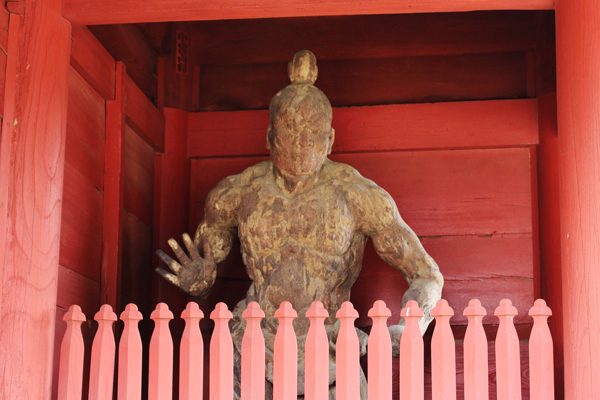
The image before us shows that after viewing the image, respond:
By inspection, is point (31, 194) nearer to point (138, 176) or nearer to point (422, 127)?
point (138, 176)

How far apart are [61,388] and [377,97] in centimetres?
197

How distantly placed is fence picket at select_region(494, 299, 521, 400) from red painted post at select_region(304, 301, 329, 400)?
1.47ft

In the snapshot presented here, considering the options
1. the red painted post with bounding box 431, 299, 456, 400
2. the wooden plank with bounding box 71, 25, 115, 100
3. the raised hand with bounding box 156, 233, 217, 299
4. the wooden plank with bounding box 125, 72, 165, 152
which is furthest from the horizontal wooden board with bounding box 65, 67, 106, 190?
the red painted post with bounding box 431, 299, 456, 400

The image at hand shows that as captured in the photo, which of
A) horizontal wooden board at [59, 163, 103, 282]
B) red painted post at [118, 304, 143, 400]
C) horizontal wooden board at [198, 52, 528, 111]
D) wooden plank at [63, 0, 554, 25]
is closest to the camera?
red painted post at [118, 304, 143, 400]

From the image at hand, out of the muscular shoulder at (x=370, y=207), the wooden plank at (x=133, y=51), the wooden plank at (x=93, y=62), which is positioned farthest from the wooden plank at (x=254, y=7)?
the muscular shoulder at (x=370, y=207)

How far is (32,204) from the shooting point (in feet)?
7.86

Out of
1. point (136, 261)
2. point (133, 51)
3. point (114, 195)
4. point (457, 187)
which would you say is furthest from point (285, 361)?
point (133, 51)

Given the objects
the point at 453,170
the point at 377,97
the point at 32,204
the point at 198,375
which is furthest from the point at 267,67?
the point at 198,375

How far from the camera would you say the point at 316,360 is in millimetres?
2156

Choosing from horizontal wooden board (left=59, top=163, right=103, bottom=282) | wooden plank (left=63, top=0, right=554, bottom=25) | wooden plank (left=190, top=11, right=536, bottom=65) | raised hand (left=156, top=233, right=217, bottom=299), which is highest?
wooden plank (left=190, top=11, right=536, bottom=65)

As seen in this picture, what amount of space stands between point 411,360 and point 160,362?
67cm

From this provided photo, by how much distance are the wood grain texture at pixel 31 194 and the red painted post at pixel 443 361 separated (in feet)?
3.65

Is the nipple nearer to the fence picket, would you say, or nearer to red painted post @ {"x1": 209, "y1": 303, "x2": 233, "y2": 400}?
red painted post @ {"x1": 209, "y1": 303, "x2": 233, "y2": 400}

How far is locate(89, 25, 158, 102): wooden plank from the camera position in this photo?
10.6 ft
